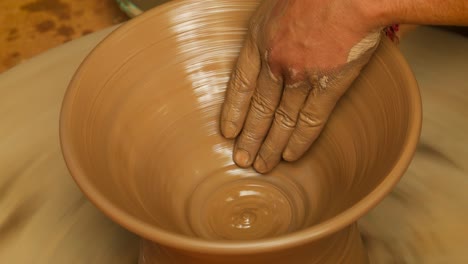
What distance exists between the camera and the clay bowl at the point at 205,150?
0.73 m

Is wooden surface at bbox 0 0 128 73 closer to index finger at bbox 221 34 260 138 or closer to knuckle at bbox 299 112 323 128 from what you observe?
index finger at bbox 221 34 260 138

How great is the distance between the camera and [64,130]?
0.78 m

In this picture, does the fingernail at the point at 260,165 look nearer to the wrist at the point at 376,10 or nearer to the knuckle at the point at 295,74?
the knuckle at the point at 295,74

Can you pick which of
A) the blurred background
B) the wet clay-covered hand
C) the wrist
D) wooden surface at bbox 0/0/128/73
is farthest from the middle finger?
wooden surface at bbox 0/0/128/73

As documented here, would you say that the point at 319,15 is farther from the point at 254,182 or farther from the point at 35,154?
the point at 35,154

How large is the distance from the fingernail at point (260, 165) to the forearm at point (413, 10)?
38cm

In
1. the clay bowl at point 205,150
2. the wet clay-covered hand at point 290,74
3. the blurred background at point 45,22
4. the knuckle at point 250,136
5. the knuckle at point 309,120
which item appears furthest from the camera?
the blurred background at point 45,22

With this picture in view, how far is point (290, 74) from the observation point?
0.92 metres

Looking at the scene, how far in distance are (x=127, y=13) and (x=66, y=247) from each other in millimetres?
1070

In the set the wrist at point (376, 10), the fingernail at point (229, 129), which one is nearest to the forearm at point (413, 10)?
the wrist at point (376, 10)

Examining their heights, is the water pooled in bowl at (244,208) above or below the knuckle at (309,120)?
below

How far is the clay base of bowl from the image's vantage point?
2.42 ft

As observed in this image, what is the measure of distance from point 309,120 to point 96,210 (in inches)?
17.6

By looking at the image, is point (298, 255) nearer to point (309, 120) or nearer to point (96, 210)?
point (309, 120)
